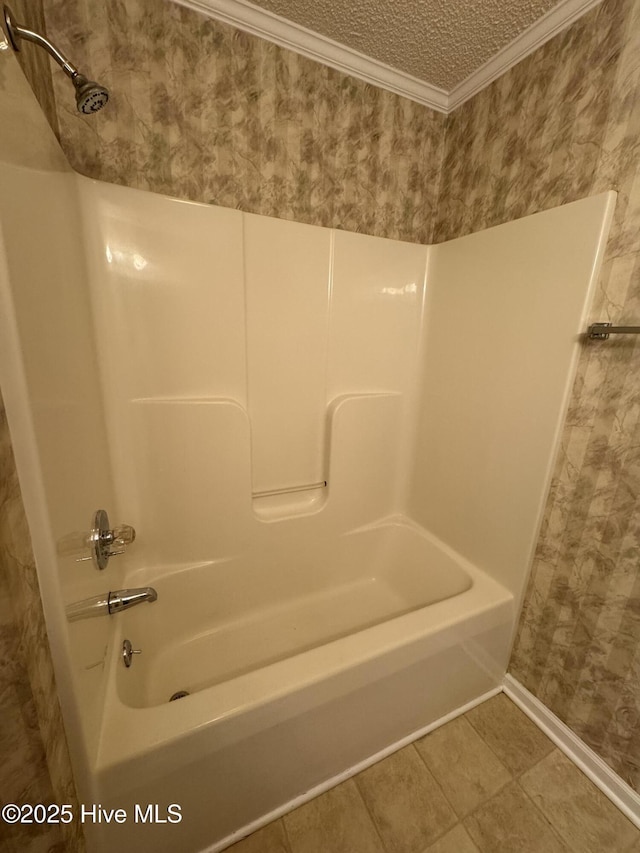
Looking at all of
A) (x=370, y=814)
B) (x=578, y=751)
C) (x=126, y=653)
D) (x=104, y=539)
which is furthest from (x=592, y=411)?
(x=126, y=653)

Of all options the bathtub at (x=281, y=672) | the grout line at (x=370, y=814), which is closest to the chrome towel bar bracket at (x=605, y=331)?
the bathtub at (x=281, y=672)

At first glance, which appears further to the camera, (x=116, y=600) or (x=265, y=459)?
(x=265, y=459)

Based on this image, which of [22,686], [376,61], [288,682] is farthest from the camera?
[376,61]

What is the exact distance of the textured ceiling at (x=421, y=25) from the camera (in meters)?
1.01

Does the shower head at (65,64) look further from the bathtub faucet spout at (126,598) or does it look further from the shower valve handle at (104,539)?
the bathtub faucet spout at (126,598)

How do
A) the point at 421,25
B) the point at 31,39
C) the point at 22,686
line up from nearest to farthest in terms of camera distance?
the point at 22,686, the point at 31,39, the point at 421,25

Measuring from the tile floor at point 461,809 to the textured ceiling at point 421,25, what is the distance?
8.03ft

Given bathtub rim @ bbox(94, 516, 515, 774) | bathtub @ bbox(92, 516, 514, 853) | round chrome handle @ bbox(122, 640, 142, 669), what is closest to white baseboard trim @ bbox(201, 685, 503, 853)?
bathtub @ bbox(92, 516, 514, 853)

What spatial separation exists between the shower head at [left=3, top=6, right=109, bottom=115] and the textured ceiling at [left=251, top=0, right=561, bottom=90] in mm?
839

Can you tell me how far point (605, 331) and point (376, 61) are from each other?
133 centimetres

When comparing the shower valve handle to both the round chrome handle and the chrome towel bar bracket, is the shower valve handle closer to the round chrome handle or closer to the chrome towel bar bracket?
the round chrome handle

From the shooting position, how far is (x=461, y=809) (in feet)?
3.14

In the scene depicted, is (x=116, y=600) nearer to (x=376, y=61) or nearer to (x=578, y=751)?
(x=578, y=751)

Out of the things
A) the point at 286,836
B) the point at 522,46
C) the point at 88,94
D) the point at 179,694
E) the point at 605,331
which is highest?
the point at 522,46
